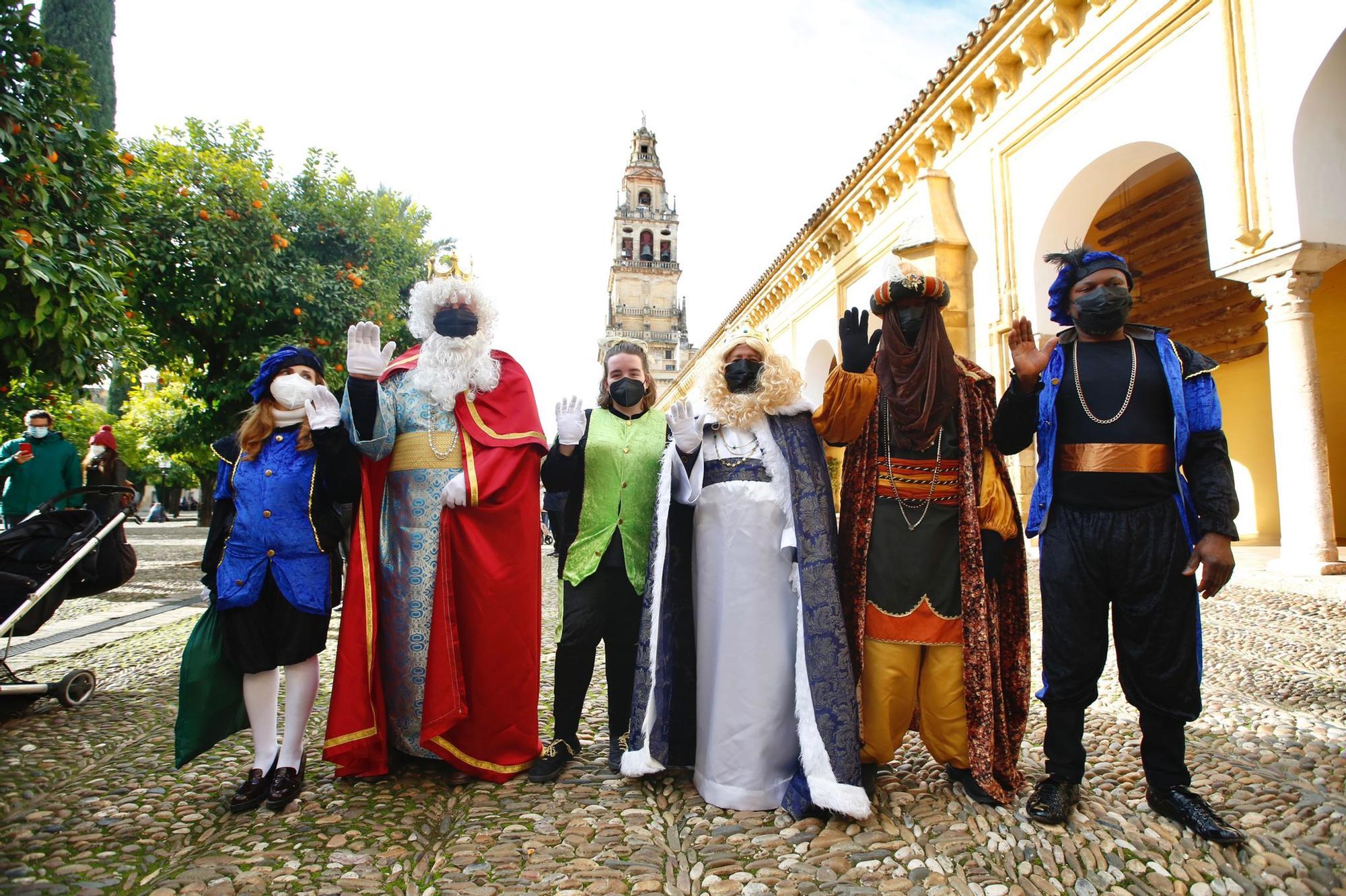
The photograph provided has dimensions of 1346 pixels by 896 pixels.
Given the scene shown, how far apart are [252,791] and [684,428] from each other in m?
2.22

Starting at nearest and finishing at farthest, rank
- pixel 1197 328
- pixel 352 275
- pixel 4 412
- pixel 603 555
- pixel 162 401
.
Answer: pixel 603 555
pixel 4 412
pixel 352 275
pixel 1197 328
pixel 162 401

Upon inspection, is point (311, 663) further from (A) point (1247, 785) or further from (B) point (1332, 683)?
(B) point (1332, 683)

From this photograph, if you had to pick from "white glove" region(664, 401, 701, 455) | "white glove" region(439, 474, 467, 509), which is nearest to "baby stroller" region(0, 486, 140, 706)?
"white glove" region(439, 474, 467, 509)

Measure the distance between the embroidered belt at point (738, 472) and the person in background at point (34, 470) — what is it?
22.2 ft

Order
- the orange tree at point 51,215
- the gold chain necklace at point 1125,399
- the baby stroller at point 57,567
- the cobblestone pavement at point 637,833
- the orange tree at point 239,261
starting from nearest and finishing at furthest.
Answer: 1. the cobblestone pavement at point 637,833
2. the gold chain necklace at point 1125,399
3. the orange tree at point 51,215
4. the baby stroller at point 57,567
5. the orange tree at point 239,261

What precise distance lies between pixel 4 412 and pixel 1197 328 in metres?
15.5

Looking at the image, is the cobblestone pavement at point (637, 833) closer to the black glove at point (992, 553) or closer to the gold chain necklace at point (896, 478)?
the black glove at point (992, 553)

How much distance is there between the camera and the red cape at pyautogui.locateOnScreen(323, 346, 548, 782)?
9.52 feet

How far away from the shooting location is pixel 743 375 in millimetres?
3025

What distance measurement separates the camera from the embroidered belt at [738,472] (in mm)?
2908

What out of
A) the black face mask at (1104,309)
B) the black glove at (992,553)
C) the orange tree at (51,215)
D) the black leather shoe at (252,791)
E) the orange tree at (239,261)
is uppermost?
the orange tree at (239,261)

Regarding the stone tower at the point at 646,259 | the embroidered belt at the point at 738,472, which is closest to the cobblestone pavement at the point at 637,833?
the embroidered belt at the point at 738,472

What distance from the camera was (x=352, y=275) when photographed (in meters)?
10.1

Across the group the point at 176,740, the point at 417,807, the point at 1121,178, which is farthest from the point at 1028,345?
the point at 1121,178
